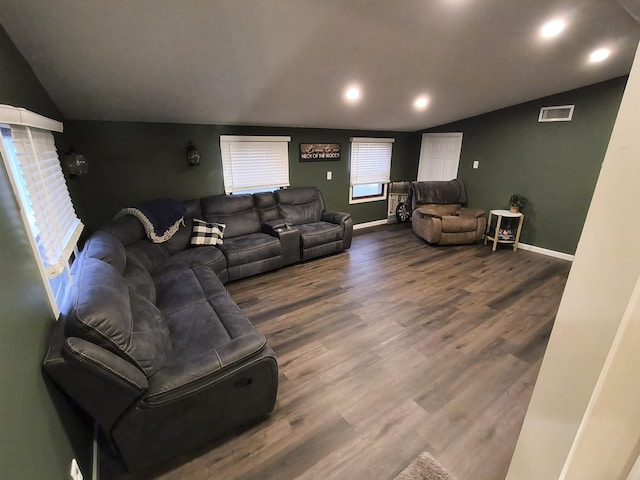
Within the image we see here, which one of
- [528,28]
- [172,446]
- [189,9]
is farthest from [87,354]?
[528,28]

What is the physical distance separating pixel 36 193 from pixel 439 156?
5.93m

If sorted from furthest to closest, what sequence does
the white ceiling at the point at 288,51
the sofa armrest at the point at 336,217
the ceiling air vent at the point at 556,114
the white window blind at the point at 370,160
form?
the white window blind at the point at 370,160 → the sofa armrest at the point at 336,217 → the ceiling air vent at the point at 556,114 → the white ceiling at the point at 288,51

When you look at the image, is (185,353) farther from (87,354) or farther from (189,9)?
(189,9)

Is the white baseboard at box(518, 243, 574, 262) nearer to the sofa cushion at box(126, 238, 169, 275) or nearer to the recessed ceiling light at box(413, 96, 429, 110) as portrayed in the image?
the recessed ceiling light at box(413, 96, 429, 110)

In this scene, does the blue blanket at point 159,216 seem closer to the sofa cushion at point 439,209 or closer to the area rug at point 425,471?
the area rug at point 425,471

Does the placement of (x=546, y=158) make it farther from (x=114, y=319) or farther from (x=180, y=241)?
(x=114, y=319)

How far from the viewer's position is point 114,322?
1265mm

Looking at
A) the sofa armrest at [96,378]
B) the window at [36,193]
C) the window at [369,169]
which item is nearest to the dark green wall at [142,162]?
the window at [369,169]

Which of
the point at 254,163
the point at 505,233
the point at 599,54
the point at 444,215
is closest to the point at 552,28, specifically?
the point at 599,54

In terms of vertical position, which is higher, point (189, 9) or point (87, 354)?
point (189, 9)

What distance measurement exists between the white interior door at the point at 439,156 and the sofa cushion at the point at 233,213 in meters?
3.90

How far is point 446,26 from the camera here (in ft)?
7.13

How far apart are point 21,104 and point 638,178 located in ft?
9.56

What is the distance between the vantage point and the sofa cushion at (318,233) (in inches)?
154
